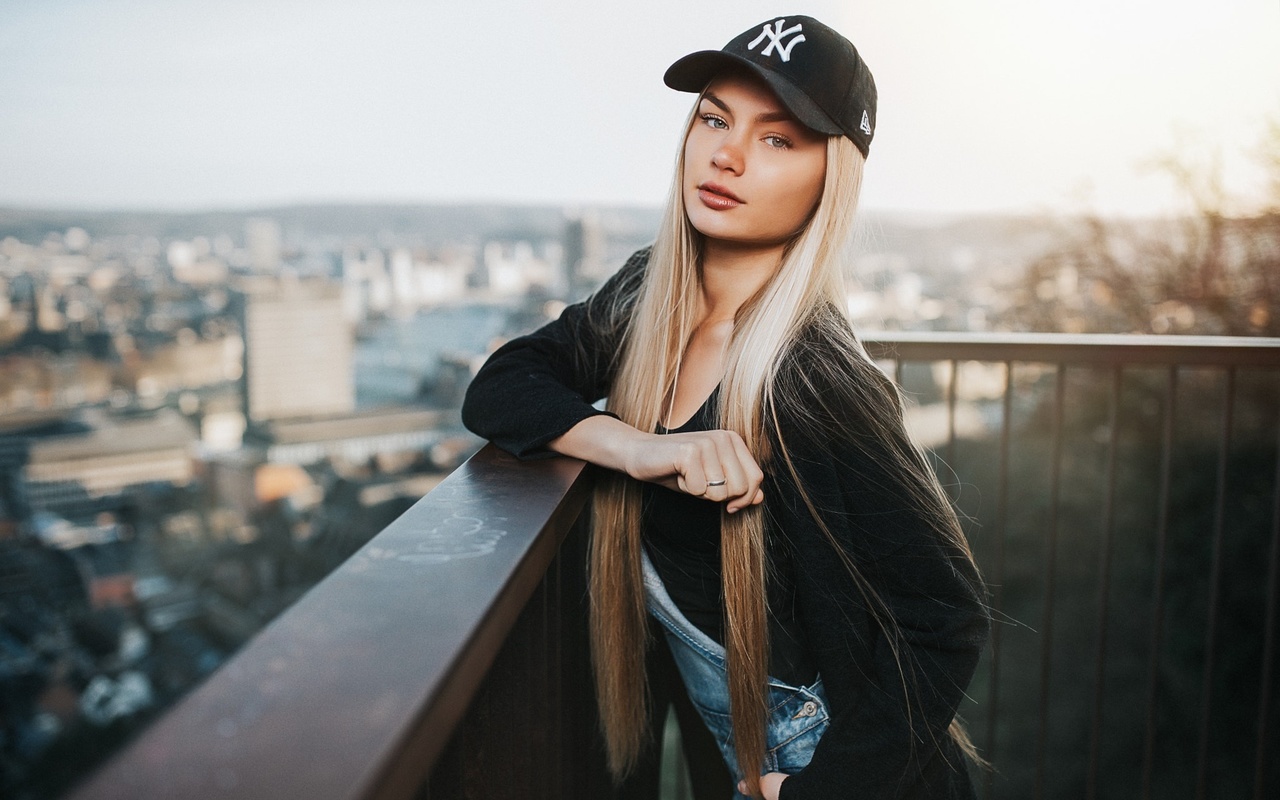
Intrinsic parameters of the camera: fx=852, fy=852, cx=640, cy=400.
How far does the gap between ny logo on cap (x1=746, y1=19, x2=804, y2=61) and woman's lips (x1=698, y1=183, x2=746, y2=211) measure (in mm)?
205

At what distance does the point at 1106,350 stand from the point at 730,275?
48.9 inches

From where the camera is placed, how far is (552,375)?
57.0 inches

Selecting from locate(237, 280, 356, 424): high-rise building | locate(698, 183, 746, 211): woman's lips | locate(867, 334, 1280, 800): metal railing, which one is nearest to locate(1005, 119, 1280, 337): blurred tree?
locate(867, 334, 1280, 800): metal railing

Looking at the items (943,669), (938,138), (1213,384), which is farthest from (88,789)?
(938,138)

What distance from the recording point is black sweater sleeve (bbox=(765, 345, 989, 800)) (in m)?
1.07

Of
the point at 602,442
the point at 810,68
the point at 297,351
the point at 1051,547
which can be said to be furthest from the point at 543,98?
the point at 602,442

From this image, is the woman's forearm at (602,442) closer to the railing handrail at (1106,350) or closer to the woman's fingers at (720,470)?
the woman's fingers at (720,470)

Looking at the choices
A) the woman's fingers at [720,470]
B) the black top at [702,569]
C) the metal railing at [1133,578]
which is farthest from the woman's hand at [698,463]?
the metal railing at [1133,578]

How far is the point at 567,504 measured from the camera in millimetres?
1024

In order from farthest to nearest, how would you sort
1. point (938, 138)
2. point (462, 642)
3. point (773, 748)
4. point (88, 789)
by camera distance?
point (938, 138)
point (773, 748)
point (462, 642)
point (88, 789)

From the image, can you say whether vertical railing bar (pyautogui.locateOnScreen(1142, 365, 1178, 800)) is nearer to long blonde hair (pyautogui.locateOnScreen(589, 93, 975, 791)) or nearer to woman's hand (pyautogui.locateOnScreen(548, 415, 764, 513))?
long blonde hair (pyautogui.locateOnScreen(589, 93, 975, 791))

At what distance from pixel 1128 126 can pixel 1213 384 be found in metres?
3.35

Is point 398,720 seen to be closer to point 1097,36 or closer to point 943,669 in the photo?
point 943,669

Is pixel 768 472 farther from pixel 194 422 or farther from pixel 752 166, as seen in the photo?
pixel 194 422
